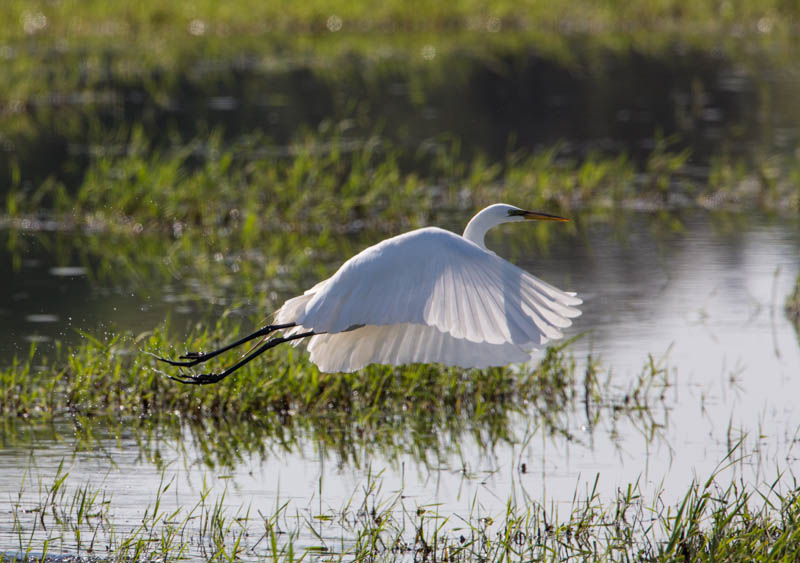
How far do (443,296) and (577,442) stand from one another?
2.07 metres

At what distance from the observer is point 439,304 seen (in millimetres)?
4906

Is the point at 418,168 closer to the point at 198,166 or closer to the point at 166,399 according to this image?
the point at 198,166

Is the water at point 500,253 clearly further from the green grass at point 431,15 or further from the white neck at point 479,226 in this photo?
the green grass at point 431,15

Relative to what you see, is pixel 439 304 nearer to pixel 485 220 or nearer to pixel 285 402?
pixel 485 220

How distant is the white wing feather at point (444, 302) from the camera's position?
15.6ft

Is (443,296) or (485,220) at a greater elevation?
(485,220)

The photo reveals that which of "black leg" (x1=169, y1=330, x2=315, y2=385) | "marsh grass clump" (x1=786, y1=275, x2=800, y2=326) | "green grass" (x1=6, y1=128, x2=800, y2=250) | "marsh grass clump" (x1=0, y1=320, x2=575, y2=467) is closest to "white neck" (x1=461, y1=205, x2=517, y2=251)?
"black leg" (x1=169, y1=330, x2=315, y2=385)

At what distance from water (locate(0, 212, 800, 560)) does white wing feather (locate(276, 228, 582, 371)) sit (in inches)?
27.0

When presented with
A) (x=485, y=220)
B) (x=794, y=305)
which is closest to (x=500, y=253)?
(x=794, y=305)

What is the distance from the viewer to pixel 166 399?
7.16 meters

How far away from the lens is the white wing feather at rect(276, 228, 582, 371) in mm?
4762

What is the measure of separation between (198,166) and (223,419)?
27.2ft

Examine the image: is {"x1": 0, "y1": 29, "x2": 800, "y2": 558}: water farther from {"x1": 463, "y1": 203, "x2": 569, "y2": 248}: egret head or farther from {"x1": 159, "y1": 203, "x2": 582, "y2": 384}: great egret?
{"x1": 463, "y1": 203, "x2": 569, "y2": 248}: egret head

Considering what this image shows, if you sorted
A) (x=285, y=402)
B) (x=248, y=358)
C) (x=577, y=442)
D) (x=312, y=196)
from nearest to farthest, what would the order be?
1. (x=248, y=358)
2. (x=577, y=442)
3. (x=285, y=402)
4. (x=312, y=196)
